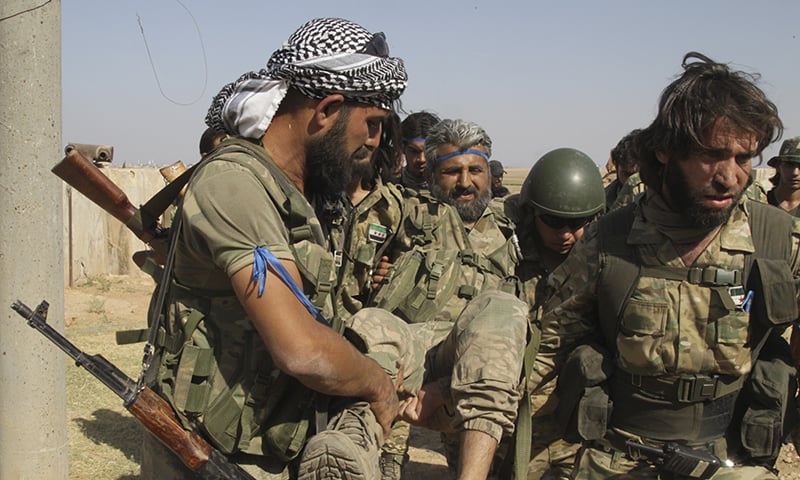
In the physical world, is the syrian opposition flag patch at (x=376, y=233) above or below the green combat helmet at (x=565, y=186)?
below

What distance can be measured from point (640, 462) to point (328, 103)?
2.16 m

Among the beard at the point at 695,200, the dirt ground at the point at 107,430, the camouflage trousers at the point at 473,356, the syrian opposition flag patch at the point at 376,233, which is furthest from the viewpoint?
the dirt ground at the point at 107,430

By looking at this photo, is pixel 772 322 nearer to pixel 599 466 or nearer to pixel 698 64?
pixel 599 466

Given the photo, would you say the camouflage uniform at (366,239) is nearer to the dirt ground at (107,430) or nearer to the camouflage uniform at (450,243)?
the camouflage uniform at (450,243)

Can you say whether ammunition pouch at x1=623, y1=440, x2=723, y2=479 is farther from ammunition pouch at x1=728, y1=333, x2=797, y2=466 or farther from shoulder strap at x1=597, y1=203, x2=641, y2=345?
shoulder strap at x1=597, y1=203, x2=641, y2=345

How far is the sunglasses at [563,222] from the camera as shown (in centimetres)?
465

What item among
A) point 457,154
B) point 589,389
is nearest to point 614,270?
point 589,389

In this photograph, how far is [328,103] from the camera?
2.67 meters

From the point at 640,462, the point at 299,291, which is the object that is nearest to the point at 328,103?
the point at 299,291

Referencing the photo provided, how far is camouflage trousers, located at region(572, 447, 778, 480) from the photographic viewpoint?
11.0 ft

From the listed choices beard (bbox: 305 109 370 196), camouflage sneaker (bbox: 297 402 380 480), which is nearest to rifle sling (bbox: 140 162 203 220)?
beard (bbox: 305 109 370 196)

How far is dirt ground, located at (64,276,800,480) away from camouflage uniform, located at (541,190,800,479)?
10.3 feet

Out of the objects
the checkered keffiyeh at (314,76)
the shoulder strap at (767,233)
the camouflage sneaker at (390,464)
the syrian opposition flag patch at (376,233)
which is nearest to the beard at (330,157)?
the checkered keffiyeh at (314,76)

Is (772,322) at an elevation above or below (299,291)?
below
